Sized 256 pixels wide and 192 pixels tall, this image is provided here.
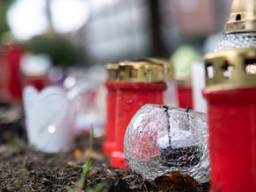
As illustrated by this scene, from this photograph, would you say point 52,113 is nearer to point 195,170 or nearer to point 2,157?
point 2,157

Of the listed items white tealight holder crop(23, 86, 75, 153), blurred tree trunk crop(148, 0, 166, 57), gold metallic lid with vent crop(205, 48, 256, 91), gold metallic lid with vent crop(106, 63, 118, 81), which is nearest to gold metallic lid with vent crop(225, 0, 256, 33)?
gold metallic lid with vent crop(205, 48, 256, 91)

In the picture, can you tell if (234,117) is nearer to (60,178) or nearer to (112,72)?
(60,178)

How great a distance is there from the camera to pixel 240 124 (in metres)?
0.92

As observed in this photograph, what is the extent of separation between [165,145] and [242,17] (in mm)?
312

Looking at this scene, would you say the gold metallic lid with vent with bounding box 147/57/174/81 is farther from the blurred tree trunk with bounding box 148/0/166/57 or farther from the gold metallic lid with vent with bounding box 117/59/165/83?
the blurred tree trunk with bounding box 148/0/166/57

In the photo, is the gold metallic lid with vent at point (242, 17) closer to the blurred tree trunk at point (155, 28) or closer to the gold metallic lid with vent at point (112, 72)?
the gold metallic lid with vent at point (112, 72)

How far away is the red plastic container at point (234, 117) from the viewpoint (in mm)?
913

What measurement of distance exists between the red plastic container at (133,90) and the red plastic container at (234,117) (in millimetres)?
425

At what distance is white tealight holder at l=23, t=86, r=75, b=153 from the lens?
6.13 feet

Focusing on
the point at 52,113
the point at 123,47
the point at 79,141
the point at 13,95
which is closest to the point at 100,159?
the point at 52,113

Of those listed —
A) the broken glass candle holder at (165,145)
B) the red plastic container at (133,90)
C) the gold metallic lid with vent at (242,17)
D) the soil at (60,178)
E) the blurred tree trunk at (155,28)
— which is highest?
the blurred tree trunk at (155,28)

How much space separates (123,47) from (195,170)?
12650 millimetres

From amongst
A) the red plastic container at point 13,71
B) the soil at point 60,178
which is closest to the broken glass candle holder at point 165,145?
the soil at point 60,178

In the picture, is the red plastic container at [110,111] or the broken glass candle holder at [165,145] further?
the red plastic container at [110,111]
